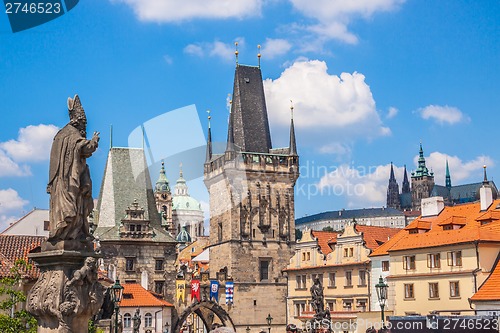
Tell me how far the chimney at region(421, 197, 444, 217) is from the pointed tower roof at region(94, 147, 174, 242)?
2415 cm

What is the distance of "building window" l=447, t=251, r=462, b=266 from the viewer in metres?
38.2

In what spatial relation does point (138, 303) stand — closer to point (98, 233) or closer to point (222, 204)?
point (98, 233)

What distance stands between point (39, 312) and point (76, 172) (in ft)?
6.22

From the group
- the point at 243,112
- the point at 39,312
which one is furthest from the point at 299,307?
the point at 39,312

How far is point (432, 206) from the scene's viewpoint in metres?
46.9

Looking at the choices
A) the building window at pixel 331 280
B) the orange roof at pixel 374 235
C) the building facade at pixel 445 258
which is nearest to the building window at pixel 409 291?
the building facade at pixel 445 258

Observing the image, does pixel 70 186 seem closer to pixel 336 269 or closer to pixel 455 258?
pixel 455 258

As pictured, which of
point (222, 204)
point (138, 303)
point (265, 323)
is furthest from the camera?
point (222, 204)

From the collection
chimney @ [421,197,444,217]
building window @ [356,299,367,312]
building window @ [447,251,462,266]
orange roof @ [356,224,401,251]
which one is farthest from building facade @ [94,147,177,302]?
building window @ [447,251,462,266]

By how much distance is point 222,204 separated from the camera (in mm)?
74562

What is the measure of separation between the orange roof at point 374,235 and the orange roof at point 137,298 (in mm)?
16311

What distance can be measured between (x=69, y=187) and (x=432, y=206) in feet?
130

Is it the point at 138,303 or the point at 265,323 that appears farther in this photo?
the point at 265,323

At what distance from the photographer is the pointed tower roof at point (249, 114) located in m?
75.6
